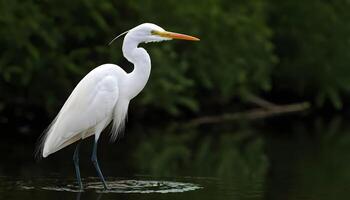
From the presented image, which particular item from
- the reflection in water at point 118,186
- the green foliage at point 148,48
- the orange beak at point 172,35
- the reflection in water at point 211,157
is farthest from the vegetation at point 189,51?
the orange beak at point 172,35

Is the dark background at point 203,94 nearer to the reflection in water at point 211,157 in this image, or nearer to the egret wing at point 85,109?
the reflection in water at point 211,157

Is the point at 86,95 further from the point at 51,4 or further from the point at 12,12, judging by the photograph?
the point at 51,4

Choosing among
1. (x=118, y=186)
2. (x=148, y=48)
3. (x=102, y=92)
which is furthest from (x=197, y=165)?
(x=148, y=48)

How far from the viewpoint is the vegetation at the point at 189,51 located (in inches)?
684

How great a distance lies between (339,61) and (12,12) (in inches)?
405

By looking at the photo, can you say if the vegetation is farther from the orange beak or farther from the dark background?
the orange beak

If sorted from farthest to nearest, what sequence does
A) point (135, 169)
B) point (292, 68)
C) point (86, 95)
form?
point (292, 68)
point (135, 169)
point (86, 95)

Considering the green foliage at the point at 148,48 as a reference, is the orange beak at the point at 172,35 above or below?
below

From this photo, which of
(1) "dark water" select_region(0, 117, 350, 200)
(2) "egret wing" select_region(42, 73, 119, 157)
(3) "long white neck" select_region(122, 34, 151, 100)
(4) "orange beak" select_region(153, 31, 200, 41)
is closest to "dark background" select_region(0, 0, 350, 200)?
(1) "dark water" select_region(0, 117, 350, 200)

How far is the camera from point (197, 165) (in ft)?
41.0

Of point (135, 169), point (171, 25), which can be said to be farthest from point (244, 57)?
point (135, 169)

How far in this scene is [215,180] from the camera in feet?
34.0

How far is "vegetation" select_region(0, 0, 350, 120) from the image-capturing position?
17.4 meters

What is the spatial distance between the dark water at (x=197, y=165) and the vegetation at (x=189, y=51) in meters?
1.06
